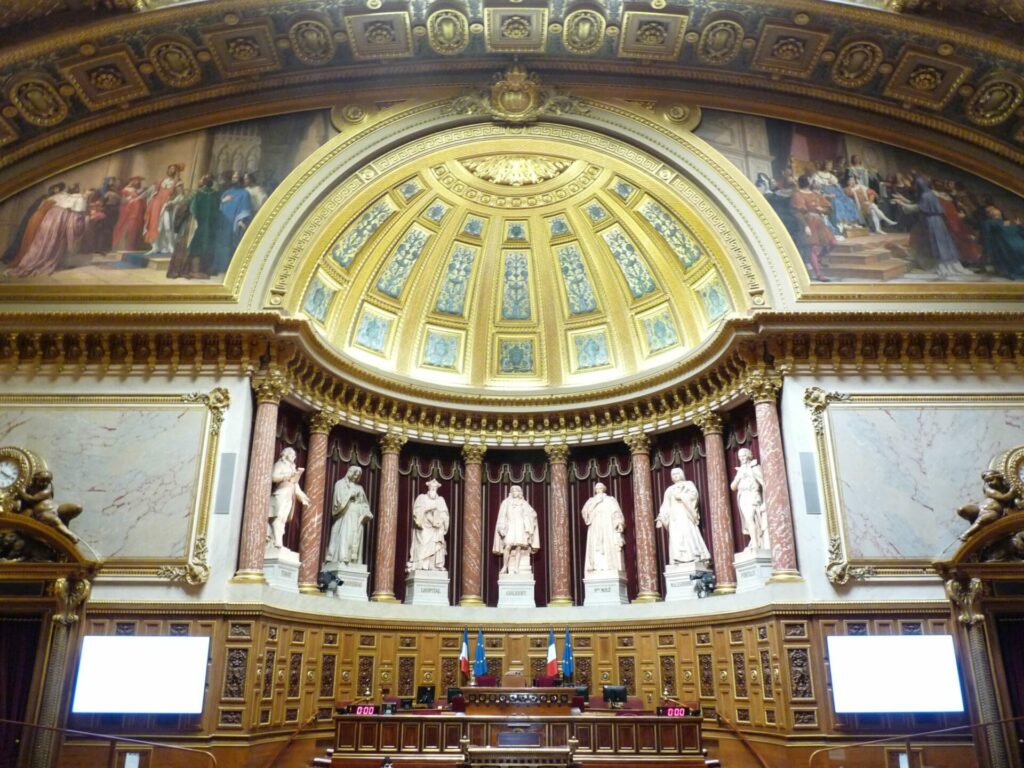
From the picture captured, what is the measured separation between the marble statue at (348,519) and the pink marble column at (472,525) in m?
2.57

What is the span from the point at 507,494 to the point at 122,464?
987cm

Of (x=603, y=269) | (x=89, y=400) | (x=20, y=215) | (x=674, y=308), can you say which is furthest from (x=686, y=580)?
(x=20, y=215)

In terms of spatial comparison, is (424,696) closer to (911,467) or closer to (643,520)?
(643,520)

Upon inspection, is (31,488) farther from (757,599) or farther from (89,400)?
(757,599)

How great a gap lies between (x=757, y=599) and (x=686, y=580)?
3188mm

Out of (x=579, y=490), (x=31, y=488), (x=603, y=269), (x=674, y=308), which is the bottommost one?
(x=31, y=488)

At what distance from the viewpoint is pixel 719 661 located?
55.1 ft

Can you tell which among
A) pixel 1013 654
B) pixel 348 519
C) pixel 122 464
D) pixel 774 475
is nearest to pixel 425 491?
pixel 348 519

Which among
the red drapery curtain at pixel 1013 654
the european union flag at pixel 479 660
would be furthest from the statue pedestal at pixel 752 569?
the european union flag at pixel 479 660

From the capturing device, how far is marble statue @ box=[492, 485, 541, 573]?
20.8m

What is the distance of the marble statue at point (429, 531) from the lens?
2033cm

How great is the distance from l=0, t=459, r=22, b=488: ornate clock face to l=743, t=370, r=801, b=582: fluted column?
14964 mm

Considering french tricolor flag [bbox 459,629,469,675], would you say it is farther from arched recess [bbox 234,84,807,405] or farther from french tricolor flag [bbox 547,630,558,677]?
arched recess [bbox 234,84,807,405]

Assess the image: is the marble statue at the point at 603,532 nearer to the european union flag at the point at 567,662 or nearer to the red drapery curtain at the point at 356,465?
the european union flag at the point at 567,662
